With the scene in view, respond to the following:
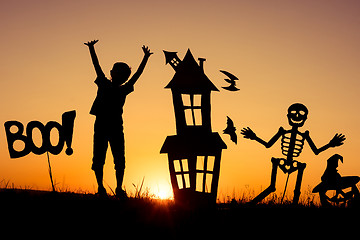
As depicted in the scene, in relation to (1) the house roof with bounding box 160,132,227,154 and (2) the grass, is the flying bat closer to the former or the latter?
(1) the house roof with bounding box 160,132,227,154

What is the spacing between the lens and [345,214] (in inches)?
397

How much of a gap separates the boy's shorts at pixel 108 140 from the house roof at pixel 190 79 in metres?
1.46

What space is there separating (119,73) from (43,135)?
209 centimetres

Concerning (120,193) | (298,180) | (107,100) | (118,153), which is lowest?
(120,193)

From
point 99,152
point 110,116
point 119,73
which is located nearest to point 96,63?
point 119,73

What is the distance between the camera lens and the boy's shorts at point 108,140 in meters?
10.2

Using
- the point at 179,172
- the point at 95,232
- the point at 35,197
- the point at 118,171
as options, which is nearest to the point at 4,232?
the point at 95,232

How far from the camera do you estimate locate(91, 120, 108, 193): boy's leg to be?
1025 centimetres

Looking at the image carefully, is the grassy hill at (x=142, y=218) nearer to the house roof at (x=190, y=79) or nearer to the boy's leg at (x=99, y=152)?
the boy's leg at (x=99, y=152)

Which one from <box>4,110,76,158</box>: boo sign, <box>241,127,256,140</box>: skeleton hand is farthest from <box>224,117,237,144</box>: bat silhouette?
<box>4,110,76,158</box>: boo sign

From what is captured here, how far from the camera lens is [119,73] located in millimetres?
10305

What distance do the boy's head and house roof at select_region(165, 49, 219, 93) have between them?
954mm

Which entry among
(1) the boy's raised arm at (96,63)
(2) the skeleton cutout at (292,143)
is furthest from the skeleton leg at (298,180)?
(1) the boy's raised arm at (96,63)

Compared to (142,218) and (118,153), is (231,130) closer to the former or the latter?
(118,153)
